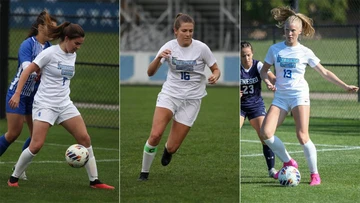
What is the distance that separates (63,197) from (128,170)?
698 millimetres

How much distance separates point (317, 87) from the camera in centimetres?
1573

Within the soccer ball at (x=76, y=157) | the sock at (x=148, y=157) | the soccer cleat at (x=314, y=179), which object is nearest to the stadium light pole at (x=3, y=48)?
the sock at (x=148, y=157)

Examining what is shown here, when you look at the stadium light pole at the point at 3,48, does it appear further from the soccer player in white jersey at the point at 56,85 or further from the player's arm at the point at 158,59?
the player's arm at the point at 158,59

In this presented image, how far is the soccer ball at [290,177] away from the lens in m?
6.81

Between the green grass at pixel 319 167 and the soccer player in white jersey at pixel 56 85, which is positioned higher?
the soccer player in white jersey at pixel 56 85

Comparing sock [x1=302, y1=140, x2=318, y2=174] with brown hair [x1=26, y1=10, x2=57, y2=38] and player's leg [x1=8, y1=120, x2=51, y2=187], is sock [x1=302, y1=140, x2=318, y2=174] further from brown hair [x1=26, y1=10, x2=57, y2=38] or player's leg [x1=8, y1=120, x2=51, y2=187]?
brown hair [x1=26, y1=10, x2=57, y2=38]

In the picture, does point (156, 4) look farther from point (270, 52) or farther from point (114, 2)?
point (270, 52)

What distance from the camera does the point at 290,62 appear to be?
6875mm

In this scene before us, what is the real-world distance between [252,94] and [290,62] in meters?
0.85

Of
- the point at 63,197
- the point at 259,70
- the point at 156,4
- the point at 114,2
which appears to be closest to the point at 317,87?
the point at 114,2

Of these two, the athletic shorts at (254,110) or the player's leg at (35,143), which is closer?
the player's leg at (35,143)

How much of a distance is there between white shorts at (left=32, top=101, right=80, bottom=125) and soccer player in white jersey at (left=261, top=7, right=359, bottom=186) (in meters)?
1.65

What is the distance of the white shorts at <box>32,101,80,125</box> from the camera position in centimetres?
687

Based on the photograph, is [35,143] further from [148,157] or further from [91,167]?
[148,157]
